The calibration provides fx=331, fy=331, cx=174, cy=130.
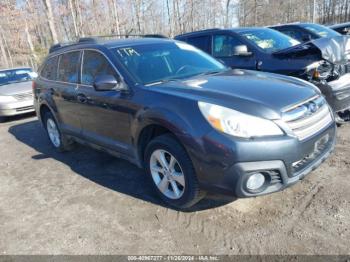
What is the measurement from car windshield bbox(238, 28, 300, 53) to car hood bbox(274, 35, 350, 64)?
1.00m

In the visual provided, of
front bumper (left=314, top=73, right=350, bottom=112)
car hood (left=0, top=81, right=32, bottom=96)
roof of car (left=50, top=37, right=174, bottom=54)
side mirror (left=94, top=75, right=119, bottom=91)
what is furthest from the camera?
car hood (left=0, top=81, right=32, bottom=96)

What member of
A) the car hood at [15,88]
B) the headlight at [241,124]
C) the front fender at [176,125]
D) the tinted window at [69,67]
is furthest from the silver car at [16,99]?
the headlight at [241,124]

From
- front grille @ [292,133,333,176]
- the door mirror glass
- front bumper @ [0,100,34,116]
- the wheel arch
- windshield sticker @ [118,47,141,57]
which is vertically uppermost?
windshield sticker @ [118,47,141,57]

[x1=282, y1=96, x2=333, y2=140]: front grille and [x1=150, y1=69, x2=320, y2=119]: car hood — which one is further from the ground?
[x1=150, y1=69, x2=320, y2=119]: car hood

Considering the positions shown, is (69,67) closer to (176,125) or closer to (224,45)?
(176,125)

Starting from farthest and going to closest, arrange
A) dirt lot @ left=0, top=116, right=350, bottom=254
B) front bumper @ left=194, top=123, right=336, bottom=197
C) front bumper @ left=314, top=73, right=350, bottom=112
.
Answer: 1. front bumper @ left=314, top=73, right=350, bottom=112
2. dirt lot @ left=0, top=116, right=350, bottom=254
3. front bumper @ left=194, top=123, right=336, bottom=197

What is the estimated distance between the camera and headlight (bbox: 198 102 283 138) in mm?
2699

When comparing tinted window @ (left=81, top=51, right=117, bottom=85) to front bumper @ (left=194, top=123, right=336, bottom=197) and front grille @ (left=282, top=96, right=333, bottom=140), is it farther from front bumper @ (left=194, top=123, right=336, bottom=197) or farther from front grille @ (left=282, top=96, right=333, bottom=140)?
front grille @ (left=282, top=96, right=333, bottom=140)

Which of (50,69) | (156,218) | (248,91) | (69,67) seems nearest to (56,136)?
(50,69)

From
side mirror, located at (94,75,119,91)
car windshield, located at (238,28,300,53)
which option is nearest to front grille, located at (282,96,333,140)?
side mirror, located at (94,75,119,91)

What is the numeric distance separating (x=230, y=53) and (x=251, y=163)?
434 cm

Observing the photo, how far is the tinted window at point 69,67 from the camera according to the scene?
4559 millimetres

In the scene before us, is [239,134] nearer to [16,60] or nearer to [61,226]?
[61,226]

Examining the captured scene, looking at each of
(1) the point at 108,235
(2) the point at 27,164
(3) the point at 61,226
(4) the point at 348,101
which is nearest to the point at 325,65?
(4) the point at 348,101
